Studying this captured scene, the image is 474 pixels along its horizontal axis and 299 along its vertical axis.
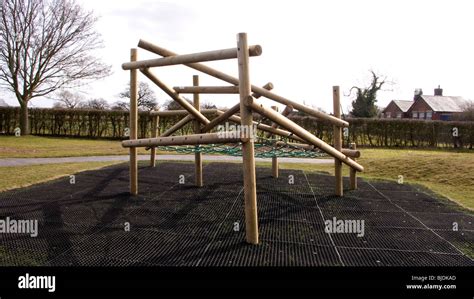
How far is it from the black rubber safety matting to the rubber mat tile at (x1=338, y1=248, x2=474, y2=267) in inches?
0.4

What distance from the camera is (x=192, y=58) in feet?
14.7

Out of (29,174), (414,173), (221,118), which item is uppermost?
(221,118)

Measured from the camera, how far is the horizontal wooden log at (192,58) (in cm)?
383

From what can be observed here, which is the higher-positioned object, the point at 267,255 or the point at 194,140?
the point at 194,140

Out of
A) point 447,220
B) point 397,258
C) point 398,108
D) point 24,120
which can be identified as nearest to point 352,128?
point 447,220

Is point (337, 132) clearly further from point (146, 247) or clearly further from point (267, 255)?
point (146, 247)

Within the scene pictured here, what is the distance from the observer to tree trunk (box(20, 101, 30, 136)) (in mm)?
21891

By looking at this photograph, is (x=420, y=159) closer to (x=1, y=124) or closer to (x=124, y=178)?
(x=124, y=178)

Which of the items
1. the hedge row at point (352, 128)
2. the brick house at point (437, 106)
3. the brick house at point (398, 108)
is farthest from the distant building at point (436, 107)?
the hedge row at point (352, 128)

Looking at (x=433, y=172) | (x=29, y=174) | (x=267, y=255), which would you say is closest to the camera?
(x=267, y=255)
